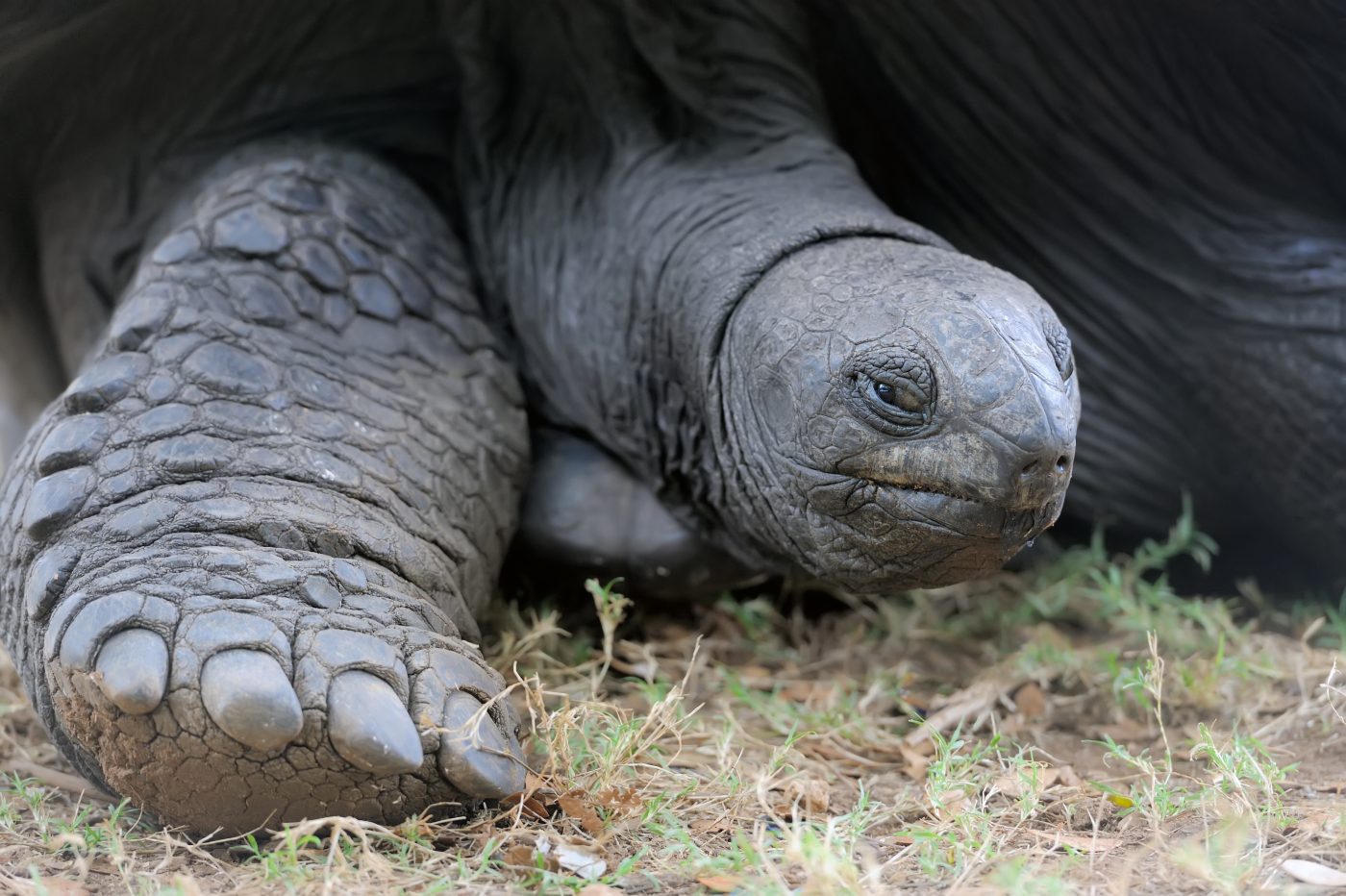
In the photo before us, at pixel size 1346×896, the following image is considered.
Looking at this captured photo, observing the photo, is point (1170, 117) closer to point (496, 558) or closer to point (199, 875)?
point (496, 558)

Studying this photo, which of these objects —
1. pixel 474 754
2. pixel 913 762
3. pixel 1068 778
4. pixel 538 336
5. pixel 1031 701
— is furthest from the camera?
pixel 538 336

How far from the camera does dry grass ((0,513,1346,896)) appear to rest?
4.34ft

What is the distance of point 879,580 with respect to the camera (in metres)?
1.67

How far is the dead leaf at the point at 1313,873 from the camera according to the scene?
4.11ft

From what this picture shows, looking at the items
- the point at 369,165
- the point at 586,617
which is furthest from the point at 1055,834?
the point at 369,165

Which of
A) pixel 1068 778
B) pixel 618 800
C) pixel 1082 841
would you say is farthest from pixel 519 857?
pixel 1068 778

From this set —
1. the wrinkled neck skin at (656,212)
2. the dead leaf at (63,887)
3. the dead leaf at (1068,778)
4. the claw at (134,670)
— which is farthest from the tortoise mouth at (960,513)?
the dead leaf at (63,887)

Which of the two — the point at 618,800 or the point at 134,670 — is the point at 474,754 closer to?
the point at 618,800

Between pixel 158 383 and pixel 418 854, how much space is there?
80 centimetres

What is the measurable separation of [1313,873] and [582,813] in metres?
0.78

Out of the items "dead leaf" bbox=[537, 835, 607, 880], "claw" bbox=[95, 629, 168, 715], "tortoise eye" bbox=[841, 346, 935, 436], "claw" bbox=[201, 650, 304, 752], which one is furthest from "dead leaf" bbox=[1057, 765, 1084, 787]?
"claw" bbox=[95, 629, 168, 715]

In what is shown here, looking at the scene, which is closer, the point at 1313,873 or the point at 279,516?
the point at 1313,873

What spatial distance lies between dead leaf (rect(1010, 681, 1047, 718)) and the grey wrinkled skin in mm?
478

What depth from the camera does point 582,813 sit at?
4.81 ft
